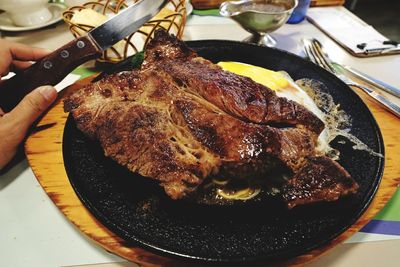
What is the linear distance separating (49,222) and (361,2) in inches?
277

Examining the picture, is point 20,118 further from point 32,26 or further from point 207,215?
point 32,26

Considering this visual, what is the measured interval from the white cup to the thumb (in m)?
1.32

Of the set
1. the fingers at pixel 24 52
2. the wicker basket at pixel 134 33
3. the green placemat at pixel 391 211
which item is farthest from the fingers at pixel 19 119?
the green placemat at pixel 391 211

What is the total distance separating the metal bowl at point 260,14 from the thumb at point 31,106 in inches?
53.4

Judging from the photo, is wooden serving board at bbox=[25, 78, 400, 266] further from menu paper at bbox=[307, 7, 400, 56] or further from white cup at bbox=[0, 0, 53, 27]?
white cup at bbox=[0, 0, 53, 27]

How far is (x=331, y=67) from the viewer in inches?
86.7

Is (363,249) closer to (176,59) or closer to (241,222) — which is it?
(241,222)

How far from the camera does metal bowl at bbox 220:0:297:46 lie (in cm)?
234

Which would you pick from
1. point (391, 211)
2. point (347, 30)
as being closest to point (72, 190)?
point (391, 211)

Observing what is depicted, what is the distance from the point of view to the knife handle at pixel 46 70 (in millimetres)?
1725

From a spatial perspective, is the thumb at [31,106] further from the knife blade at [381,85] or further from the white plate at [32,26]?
Answer: the knife blade at [381,85]

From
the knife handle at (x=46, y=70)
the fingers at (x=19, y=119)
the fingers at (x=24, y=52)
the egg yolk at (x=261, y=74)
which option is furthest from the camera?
the fingers at (x=24, y=52)

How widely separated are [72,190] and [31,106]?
0.53 m

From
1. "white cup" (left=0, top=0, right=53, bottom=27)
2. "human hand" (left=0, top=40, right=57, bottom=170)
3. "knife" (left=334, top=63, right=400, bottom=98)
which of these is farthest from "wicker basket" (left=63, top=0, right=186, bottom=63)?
"knife" (left=334, top=63, right=400, bottom=98)
